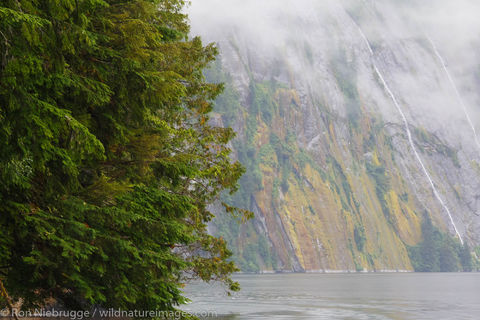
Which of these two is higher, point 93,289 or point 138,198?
point 138,198

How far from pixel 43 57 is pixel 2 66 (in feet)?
4.43

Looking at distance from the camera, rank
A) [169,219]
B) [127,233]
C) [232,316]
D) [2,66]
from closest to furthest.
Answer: [2,66] → [127,233] → [169,219] → [232,316]

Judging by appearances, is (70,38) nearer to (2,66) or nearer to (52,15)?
(52,15)

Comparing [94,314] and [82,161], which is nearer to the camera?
[82,161]

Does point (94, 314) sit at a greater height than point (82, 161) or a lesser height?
lesser

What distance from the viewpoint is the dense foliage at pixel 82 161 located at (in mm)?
9117

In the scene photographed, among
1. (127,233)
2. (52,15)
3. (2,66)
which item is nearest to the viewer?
(2,66)

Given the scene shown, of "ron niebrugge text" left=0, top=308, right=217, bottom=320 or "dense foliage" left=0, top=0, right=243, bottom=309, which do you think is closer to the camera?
"dense foliage" left=0, top=0, right=243, bottom=309

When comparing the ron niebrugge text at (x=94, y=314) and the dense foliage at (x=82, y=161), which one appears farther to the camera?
the ron niebrugge text at (x=94, y=314)

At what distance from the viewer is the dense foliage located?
29.9 feet

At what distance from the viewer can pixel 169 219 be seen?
13.5 metres

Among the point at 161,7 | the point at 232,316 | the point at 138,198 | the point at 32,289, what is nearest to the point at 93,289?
the point at 32,289

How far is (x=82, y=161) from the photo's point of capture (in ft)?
39.8

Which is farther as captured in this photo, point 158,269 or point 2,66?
point 158,269
